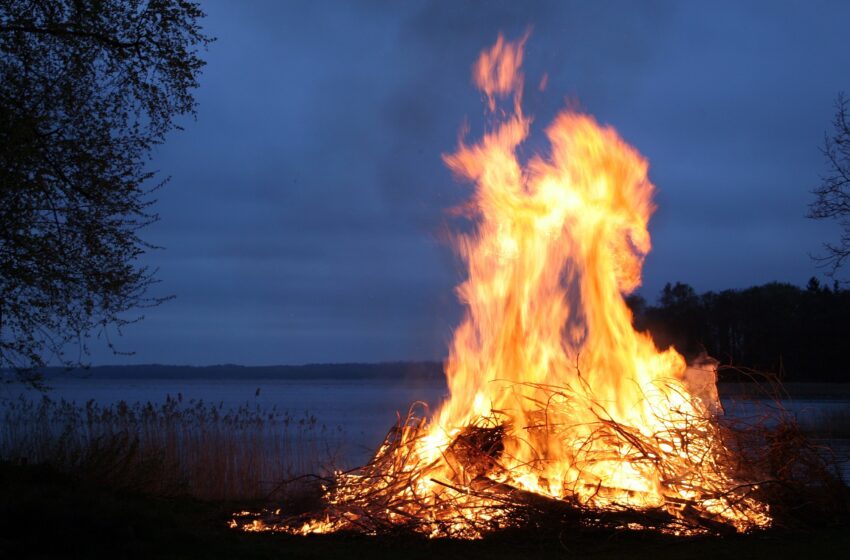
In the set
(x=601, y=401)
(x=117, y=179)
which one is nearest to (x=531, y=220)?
(x=601, y=401)

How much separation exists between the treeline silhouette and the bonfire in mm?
30905

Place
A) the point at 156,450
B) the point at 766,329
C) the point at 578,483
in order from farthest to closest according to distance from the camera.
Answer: the point at 766,329 → the point at 156,450 → the point at 578,483

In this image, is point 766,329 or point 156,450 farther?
point 766,329

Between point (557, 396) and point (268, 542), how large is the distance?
3.45m

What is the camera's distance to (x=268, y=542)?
743cm

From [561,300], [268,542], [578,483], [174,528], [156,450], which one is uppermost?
[561,300]

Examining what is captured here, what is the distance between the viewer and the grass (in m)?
11.0

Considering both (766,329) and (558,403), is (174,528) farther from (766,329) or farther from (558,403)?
(766,329)

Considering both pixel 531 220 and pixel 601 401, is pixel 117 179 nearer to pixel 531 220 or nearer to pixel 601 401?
pixel 531 220

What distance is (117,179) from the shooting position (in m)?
10.1

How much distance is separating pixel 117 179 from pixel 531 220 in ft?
16.8

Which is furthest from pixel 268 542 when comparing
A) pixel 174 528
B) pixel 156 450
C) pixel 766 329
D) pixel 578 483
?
pixel 766 329

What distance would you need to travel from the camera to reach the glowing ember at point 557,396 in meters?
7.84

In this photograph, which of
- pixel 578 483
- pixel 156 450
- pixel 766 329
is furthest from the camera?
pixel 766 329
